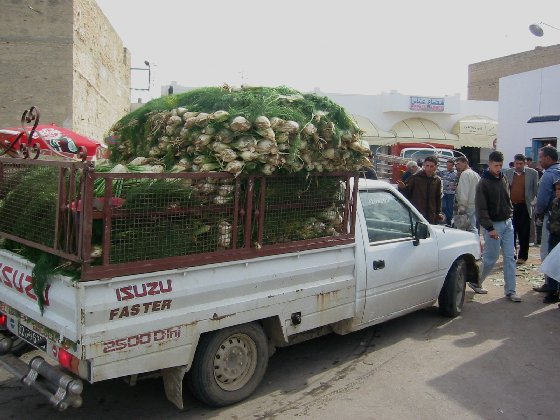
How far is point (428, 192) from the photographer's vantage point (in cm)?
807

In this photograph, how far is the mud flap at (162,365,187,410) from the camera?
3564 mm

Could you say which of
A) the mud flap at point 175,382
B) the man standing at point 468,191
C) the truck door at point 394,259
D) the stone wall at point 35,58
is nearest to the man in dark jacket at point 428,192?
the man standing at point 468,191

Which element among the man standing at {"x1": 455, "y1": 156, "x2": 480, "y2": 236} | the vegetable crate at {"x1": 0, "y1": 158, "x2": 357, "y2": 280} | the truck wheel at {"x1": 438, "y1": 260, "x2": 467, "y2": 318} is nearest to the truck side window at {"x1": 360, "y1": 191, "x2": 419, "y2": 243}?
the vegetable crate at {"x1": 0, "y1": 158, "x2": 357, "y2": 280}

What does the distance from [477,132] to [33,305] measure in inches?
1224

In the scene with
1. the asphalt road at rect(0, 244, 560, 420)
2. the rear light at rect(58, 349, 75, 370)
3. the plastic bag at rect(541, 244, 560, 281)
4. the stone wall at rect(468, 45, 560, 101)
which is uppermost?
the stone wall at rect(468, 45, 560, 101)

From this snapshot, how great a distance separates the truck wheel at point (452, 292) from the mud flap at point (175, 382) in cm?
351

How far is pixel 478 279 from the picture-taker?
21.7ft

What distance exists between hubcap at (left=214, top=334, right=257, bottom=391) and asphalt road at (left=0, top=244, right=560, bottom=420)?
186mm

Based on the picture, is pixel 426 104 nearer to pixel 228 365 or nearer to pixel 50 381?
pixel 228 365

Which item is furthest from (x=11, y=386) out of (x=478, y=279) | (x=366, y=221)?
(x=478, y=279)

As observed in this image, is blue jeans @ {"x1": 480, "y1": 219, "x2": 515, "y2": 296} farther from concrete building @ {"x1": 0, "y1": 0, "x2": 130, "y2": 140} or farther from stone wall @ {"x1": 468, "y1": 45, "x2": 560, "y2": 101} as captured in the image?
stone wall @ {"x1": 468, "y1": 45, "x2": 560, "y2": 101}

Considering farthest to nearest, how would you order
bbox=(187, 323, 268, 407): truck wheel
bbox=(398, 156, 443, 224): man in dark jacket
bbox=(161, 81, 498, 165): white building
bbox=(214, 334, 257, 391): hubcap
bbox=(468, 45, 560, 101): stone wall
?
bbox=(468, 45, 560, 101): stone wall < bbox=(161, 81, 498, 165): white building < bbox=(398, 156, 443, 224): man in dark jacket < bbox=(214, 334, 257, 391): hubcap < bbox=(187, 323, 268, 407): truck wheel

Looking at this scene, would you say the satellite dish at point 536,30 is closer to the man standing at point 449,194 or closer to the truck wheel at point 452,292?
the man standing at point 449,194

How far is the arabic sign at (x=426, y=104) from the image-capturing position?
3198 centimetres
